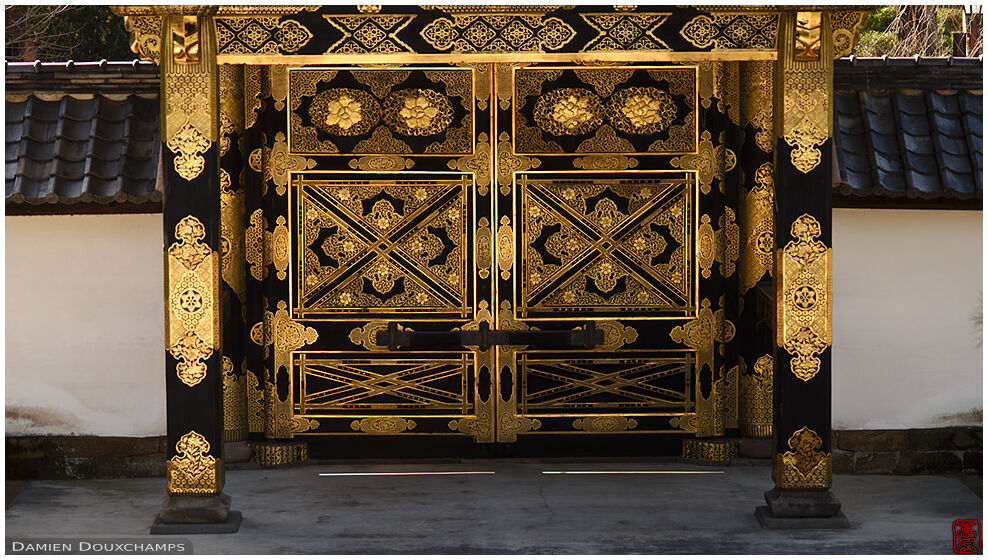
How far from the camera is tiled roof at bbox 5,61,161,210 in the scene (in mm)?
7535

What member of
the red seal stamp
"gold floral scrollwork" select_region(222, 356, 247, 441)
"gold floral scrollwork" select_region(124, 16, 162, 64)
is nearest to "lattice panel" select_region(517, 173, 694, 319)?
"gold floral scrollwork" select_region(222, 356, 247, 441)

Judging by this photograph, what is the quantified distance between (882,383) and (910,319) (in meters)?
0.48

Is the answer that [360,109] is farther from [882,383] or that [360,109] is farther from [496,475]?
[882,383]

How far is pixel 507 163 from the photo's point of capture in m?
7.89

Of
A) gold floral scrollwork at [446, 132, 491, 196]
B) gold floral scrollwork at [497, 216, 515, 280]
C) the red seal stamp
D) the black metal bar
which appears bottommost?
the red seal stamp

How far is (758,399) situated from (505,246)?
207 centimetres

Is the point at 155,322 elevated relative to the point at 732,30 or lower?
lower

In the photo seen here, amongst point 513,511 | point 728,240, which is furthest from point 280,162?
point 728,240

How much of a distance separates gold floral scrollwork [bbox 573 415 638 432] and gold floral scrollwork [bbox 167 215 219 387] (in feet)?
9.45

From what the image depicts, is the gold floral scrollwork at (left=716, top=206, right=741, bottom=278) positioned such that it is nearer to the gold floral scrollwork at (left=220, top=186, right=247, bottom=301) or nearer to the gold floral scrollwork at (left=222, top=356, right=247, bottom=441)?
the gold floral scrollwork at (left=220, top=186, right=247, bottom=301)

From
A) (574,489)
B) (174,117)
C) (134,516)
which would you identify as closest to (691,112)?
(574,489)

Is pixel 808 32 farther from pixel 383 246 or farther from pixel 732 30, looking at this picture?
pixel 383 246

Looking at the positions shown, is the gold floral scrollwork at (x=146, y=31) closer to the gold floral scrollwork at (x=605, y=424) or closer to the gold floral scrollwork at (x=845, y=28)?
the gold floral scrollwork at (x=845, y=28)

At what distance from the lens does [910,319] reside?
7.87 metres
